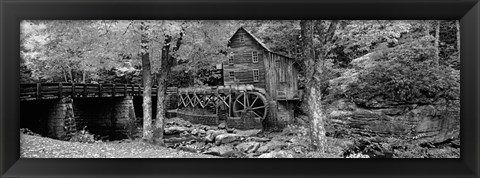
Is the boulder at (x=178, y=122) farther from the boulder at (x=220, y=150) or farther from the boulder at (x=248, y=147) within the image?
the boulder at (x=248, y=147)

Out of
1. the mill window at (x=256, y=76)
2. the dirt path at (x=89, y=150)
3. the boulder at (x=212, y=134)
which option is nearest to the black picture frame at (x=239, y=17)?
the dirt path at (x=89, y=150)

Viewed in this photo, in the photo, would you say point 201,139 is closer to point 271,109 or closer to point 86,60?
point 271,109

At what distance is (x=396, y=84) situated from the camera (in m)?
4.19

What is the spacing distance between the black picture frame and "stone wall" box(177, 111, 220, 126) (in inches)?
47.5

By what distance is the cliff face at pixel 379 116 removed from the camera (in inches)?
163

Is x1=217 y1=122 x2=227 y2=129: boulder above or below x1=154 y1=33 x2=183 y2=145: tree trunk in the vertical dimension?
below

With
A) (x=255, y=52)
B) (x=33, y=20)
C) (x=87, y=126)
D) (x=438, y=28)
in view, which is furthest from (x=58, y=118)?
(x=438, y=28)

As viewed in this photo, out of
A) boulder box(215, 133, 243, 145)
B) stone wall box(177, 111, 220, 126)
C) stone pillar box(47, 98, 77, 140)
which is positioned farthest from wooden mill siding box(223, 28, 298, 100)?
stone pillar box(47, 98, 77, 140)

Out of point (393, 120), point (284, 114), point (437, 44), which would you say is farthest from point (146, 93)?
point (437, 44)

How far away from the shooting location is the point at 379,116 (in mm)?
4312

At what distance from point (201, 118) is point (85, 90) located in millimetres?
1987

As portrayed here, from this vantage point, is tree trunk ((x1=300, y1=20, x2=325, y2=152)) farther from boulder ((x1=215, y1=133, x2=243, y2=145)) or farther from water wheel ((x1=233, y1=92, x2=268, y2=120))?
boulder ((x1=215, y1=133, x2=243, y2=145))

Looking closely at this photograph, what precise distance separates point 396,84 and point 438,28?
865 millimetres

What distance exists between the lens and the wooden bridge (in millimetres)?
4516
